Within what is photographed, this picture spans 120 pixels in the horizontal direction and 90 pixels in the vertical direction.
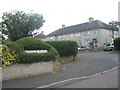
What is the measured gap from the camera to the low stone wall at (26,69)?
597 centimetres

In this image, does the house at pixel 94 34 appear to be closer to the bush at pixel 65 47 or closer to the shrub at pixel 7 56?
the bush at pixel 65 47

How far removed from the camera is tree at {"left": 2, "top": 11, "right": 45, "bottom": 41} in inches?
813

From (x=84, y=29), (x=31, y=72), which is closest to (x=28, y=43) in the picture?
(x=31, y=72)

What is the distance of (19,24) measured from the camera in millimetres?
20688

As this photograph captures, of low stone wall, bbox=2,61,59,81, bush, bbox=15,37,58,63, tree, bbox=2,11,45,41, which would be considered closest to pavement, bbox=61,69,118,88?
low stone wall, bbox=2,61,59,81

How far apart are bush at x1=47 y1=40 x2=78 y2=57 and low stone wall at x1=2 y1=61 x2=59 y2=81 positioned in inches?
150

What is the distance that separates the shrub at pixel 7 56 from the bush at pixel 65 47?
5359 millimetres

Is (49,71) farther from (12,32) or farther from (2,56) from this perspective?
(12,32)

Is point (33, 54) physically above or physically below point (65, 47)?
below

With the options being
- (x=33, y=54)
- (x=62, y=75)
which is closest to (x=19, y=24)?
(x=33, y=54)

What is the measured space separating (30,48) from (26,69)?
4.71 ft

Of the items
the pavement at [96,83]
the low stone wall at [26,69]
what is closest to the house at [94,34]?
the low stone wall at [26,69]

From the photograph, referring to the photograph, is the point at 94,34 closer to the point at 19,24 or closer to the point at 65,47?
the point at 19,24

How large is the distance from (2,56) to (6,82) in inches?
50.2
